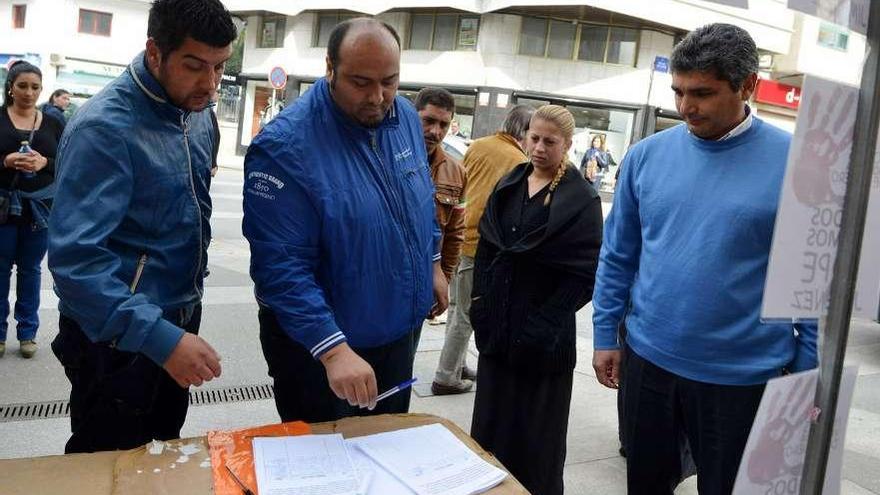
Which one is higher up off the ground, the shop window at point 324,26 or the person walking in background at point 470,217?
the shop window at point 324,26

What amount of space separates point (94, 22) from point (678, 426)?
103 ft

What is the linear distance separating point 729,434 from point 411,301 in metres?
0.96

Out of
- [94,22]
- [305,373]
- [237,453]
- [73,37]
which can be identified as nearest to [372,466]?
[237,453]

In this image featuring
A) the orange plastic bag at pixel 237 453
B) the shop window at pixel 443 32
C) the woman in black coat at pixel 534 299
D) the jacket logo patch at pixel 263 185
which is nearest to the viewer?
the orange plastic bag at pixel 237 453

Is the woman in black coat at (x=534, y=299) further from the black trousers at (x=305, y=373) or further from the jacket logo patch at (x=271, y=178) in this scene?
the jacket logo patch at (x=271, y=178)

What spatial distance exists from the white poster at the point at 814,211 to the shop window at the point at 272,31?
2457cm

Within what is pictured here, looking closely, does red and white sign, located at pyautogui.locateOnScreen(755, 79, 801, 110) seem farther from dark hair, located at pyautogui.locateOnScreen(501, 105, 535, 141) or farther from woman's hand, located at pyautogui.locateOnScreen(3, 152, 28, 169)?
woman's hand, located at pyautogui.locateOnScreen(3, 152, 28, 169)

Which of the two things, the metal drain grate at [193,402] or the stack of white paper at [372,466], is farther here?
the metal drain grate at [193,402]

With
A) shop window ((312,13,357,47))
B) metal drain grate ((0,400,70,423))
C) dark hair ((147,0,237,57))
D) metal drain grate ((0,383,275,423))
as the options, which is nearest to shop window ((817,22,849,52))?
dark hair ((147,0,237,57))

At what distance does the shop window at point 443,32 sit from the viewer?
1953 centimetres

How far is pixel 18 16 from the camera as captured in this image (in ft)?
93.0

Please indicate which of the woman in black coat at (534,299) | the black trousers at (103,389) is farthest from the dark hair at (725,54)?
the black trousers at (103,389)

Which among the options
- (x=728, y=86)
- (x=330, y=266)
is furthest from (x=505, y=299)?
(x=728, y=86)

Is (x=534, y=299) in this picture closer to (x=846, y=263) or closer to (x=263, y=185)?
(x=263, y=185)
